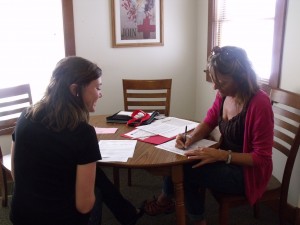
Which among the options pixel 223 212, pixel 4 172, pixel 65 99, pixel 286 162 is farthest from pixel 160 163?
pixel 4 172

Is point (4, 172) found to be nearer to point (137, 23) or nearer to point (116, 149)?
point (116, 149)

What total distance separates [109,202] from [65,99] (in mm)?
783

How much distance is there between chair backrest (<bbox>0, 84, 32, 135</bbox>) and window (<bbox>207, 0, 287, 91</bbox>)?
1698 millimetres

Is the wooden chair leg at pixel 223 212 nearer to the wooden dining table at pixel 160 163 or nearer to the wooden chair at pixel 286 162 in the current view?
the wooden chair at pixel 286 162

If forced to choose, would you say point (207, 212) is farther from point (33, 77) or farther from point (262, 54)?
point (33, 77)

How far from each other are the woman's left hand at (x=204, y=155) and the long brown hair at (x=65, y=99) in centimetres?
61

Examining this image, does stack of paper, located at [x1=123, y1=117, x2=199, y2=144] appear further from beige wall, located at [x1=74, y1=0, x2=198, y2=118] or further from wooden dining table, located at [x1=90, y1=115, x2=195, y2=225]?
beige wall, located at [x1=74, y1=0, x2=198, y2=118]

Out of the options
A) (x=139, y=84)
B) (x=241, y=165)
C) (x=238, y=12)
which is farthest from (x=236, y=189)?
(x=238, y=12)

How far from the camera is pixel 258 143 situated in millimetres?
1631

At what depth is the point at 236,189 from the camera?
Answer: 1.72 metres

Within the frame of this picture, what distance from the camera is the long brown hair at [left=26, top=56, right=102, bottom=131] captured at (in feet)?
3.96

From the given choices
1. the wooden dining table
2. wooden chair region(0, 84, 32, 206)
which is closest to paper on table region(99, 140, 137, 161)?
the wooden dining table

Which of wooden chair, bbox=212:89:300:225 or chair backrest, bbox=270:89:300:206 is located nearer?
wooden chair, bbox=212:89:300:225

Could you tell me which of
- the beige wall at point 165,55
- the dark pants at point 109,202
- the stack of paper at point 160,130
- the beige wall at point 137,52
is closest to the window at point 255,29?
the beige wall at point 165,55
